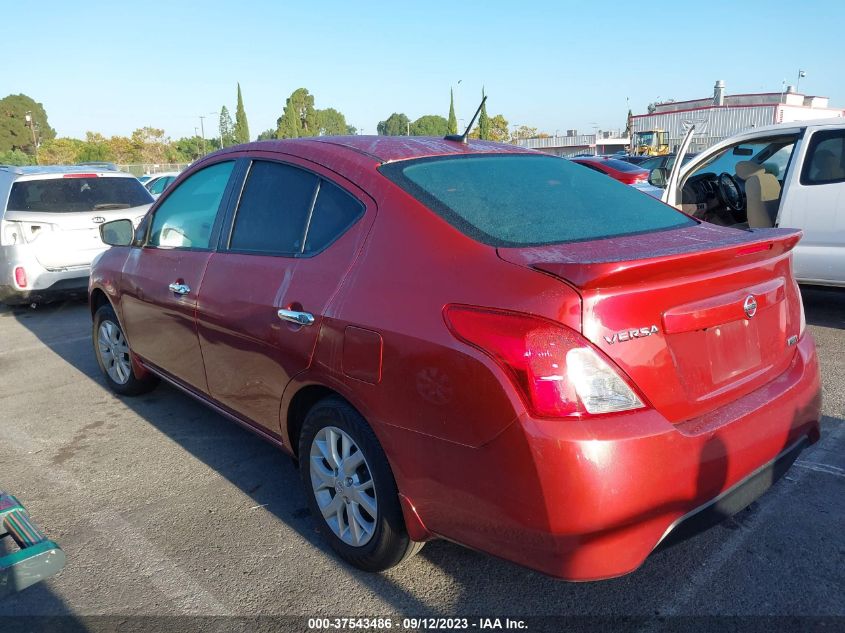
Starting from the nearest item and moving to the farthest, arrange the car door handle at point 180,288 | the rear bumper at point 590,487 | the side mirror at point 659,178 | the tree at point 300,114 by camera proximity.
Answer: the rear bumper at point 590,487 < the car door handle at point 180,288 < the side mirror at point 659,178 < the tree at point 300,114

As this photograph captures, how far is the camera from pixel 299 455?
2932 millimetres

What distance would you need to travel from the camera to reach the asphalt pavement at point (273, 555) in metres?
2.52

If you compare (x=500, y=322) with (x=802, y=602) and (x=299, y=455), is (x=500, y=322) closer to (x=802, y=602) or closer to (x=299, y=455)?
(x=299, y=455)

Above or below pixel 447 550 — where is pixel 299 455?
above

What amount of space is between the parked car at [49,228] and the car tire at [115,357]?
296 cm

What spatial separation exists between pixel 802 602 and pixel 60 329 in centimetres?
725

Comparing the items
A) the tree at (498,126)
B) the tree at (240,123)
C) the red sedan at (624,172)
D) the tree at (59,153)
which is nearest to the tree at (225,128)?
the tree at (240,123)

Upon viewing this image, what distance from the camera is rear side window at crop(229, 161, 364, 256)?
280 centimetres

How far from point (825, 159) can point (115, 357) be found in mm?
5935

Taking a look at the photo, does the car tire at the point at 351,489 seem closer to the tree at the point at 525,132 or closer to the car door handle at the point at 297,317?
the car door handle at the point at 297,317

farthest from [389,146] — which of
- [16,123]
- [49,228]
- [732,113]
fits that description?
[16,123]

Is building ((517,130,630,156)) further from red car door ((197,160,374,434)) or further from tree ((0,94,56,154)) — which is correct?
tree ((0,94,56,154))

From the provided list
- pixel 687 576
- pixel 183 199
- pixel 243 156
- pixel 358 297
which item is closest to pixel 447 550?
pixel 687 576

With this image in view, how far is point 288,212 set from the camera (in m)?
3.08
